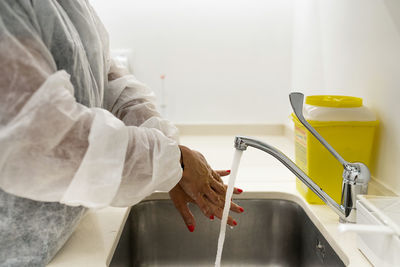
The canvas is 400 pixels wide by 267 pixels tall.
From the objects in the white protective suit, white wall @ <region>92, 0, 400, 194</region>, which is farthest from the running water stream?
white wall @ <region>92, 0, 400, 194</region>

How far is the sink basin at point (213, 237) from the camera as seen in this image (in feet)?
3.22

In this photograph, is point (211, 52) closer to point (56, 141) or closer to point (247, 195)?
point (247, 195)

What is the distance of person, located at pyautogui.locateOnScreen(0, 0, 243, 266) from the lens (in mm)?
502

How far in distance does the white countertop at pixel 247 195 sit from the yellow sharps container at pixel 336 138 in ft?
0.28

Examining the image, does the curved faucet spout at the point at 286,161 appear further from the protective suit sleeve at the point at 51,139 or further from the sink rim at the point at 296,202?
the protective suit sleeve at the point at 51,139

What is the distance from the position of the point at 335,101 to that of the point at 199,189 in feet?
1.29

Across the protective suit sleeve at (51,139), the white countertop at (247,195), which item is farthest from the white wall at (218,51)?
the protective suit sleeve at (51,139)

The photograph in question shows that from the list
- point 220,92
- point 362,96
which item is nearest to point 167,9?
point 220,92

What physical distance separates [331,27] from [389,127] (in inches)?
18.4

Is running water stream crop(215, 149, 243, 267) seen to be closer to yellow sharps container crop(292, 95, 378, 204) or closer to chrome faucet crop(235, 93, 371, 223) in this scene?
chrome faucet crop(235, 93, 371, 223)

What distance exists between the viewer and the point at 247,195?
0.99 m

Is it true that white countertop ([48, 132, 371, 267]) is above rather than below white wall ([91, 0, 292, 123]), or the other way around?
below

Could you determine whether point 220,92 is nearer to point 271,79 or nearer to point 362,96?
point 271,79

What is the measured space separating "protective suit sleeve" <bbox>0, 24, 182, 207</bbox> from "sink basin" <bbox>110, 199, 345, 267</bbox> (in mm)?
434
